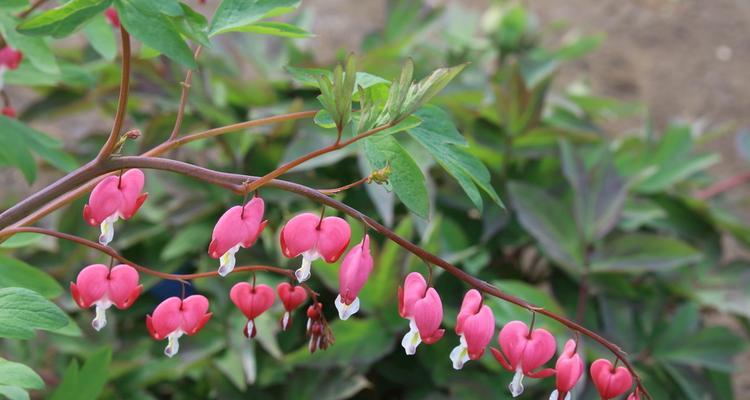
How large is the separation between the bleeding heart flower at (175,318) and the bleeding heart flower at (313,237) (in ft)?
0.34

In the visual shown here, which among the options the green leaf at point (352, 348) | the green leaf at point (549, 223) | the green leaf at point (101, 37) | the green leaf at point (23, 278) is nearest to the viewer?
the green leaf at point (23, 278)

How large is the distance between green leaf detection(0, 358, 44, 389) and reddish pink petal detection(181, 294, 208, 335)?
121 mm

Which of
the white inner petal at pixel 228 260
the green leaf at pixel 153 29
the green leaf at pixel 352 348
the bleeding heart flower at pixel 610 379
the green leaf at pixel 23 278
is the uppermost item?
the green leaf at pixel 153 29

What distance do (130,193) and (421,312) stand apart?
24 cm

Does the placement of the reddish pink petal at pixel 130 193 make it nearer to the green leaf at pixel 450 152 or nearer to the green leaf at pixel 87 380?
the green leaf at pixel 450 152

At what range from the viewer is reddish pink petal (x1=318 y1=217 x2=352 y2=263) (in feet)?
2.57

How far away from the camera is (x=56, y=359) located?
62.6 inches

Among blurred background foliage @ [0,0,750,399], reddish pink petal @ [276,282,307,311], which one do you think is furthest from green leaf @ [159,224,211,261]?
reddish pink petal @ [276,282,307,311]

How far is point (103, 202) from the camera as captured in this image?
78cm

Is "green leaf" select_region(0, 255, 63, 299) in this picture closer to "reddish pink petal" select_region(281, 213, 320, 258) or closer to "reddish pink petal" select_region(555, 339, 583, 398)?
"reddish pink petal" select_region(281, 213, 320, 258)

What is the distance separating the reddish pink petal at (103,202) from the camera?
78 cm

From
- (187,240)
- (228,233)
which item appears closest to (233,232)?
(228,233)

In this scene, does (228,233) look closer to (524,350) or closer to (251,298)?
(251,298)

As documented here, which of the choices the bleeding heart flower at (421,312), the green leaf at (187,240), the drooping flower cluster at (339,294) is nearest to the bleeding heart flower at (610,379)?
the drooping flower cluster at (339,294)
